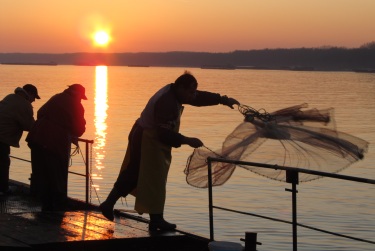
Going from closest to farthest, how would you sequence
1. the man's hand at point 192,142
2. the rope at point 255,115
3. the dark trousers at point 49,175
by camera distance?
the man's hand at point 192,142 < the rope at point 255,115 < the dark trousers at point 49,175

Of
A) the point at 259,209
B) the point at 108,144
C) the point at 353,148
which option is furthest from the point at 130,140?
the point at 108,144

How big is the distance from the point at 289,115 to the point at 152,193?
1.60 meters

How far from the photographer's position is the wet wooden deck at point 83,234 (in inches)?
353

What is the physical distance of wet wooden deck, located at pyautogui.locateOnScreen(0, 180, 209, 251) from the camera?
353 inches

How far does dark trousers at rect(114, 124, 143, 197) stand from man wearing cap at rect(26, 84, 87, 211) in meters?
1.50

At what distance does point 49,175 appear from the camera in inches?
444

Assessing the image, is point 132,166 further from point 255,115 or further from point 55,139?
point 55,139

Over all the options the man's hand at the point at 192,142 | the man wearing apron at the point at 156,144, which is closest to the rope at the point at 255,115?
the man wearing apron at the point at 156,144

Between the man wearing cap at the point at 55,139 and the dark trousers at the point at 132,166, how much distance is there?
1503 mm

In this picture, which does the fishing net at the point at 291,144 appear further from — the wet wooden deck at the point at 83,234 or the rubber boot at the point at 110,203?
the rubber boot at the point at 110,203

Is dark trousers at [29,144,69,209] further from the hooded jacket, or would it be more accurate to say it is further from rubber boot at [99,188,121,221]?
rubber boot at [99,188,121,221]

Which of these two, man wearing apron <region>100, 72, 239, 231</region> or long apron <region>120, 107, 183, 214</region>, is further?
long apron <region>120, 107, 183, 214</region>

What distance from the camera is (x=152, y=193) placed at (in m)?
9.65

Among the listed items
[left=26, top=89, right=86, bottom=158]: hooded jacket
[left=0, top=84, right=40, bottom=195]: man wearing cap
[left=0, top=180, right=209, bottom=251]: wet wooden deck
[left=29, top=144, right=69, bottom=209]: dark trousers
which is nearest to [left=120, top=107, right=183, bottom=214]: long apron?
[left=0, top=180, right=209, bottom=251]: wet wooden deck
